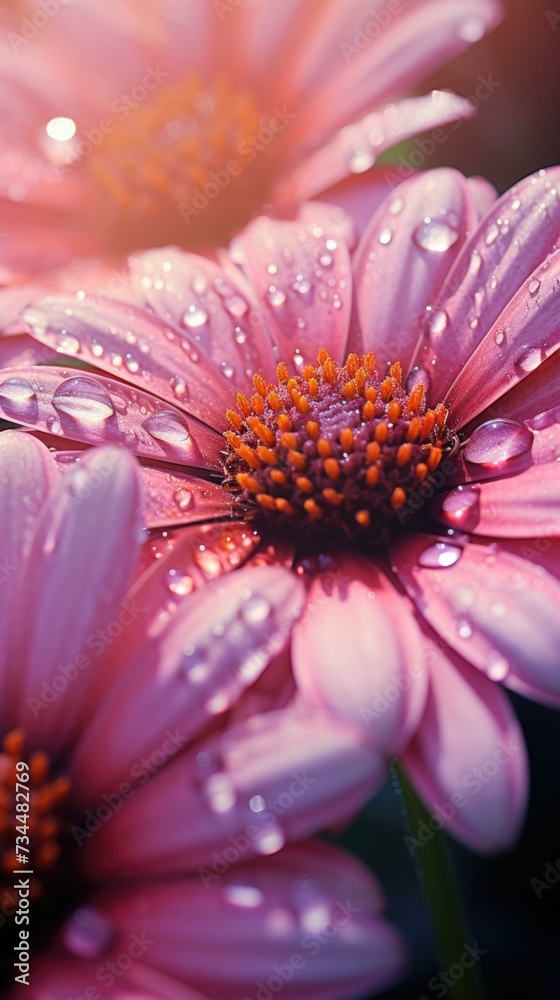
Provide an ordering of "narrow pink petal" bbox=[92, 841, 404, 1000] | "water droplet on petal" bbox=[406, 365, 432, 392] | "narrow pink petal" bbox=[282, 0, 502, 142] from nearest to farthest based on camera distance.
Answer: "narrow pink petal" bbox=[92, 841, 404, 1000], "water droplet on petal" bbox=[406, 365, 432, 392], "narrow pink petal" bbox=[282, 0, 502, 142]

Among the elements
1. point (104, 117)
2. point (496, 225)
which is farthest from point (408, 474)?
point (104, 117)

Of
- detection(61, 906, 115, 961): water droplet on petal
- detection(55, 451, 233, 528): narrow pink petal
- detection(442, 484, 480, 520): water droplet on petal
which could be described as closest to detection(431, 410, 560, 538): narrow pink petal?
detection(442, 484, 480, 520): water droplet on petal

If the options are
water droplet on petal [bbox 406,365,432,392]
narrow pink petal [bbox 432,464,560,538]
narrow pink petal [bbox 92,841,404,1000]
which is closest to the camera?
narrow pink petal [bbox 92,841,404,1000]

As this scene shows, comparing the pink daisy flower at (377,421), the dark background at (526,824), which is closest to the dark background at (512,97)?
the dark background at (526,824)

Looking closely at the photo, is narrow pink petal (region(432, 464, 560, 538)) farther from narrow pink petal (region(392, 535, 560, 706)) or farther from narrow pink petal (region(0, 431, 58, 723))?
narrow pink petal (region(0, 431, 58, 723))

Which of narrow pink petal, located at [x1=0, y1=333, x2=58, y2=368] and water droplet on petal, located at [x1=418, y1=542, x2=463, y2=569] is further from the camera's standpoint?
narrow pink petal, located at [x1=0, y1=333, x2=58, y2=368]

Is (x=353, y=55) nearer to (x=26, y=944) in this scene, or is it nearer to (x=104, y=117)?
(x=104, y=117)

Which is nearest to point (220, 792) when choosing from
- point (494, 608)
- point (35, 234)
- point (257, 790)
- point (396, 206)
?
point (257, 790)

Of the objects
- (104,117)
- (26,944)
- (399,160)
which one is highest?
(104,117)
